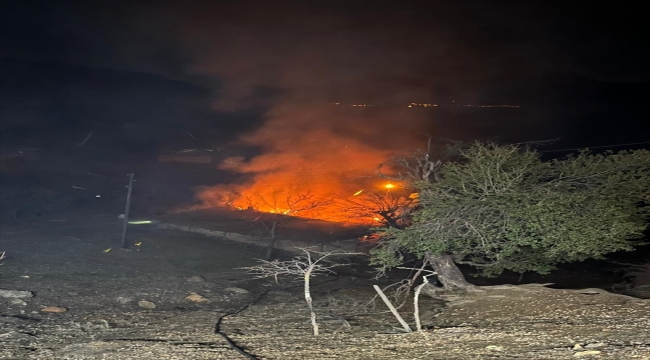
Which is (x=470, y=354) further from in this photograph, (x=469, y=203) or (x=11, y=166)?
(x=11, y=166)

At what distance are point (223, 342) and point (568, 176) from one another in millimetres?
12343

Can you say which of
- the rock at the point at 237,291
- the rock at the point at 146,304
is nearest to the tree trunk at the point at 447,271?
the rock at the point at 237,291

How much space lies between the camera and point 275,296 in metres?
24.0

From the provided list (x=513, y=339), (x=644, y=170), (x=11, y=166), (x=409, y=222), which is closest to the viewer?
(x=513, y=339)

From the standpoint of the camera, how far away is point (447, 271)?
20.2 m

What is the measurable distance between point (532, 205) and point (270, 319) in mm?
9771

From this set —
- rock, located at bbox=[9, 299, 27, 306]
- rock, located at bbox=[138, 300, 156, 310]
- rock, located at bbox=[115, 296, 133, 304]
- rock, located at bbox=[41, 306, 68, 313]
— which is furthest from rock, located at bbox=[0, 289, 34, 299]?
rock, located at bbox=[138, 300, 156, 310]

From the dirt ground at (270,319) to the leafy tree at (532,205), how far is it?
1971 mm

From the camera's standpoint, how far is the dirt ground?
39.8 feet

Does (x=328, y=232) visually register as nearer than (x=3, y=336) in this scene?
No

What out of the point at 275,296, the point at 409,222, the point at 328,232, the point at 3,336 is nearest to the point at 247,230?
the point at 328,232

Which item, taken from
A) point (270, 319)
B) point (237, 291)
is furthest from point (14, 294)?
point (270, 319)

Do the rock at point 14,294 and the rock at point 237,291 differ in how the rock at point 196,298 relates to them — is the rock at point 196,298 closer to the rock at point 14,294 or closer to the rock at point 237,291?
the rock at point 237,291

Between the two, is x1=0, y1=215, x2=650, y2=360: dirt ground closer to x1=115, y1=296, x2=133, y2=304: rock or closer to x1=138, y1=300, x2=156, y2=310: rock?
x1=115, y1=296, x2=133, y2=304: rock
